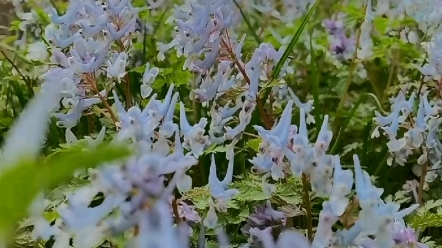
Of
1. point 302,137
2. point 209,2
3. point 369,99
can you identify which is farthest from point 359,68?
point 302,137

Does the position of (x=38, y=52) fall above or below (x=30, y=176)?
below

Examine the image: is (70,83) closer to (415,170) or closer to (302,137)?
(302,137)

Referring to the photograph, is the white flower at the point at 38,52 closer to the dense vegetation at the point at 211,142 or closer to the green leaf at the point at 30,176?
the dense vegetation at the point at 211,142

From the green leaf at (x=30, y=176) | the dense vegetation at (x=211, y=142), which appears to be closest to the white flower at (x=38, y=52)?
the dense vegetation at (x=211, y=142)

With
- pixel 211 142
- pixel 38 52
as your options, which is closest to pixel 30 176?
pixel 211 142

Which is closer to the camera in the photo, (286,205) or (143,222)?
(143,222)

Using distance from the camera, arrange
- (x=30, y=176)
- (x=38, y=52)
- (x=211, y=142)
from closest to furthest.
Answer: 1. (x=30, y=176)
2. (x=211, y=142)
3. (x=38, y=52)

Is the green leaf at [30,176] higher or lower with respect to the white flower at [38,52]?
higher

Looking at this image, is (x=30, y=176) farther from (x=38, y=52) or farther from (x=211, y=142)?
(x=38, y=52)

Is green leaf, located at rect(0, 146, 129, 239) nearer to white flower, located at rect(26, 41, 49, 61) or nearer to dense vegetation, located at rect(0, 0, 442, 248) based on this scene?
dense vegetation, located at rect(0, 0, 442, 248)

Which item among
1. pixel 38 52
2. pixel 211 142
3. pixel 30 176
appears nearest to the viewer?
pixel 30 176

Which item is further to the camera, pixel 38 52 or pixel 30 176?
pixel 38 52
